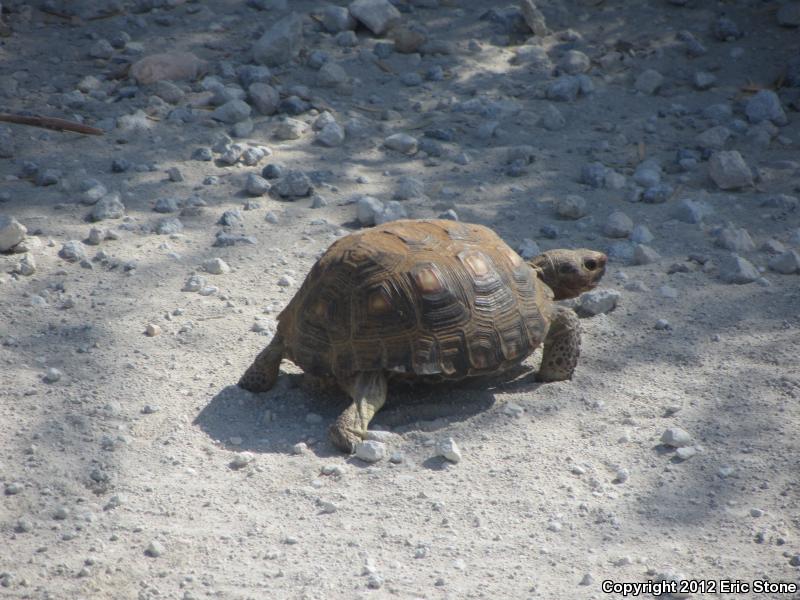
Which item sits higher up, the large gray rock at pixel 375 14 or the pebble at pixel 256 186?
the large gray rock at pixel 375 14

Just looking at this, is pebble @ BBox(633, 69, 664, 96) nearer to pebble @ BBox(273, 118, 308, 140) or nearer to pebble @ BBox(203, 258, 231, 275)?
pebble @ BBox(273, 118, 308, 140)

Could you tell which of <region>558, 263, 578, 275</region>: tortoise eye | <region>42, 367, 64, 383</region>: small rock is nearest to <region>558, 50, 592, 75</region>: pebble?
<region>558, 263, 578, 275</region>: tortoise eye

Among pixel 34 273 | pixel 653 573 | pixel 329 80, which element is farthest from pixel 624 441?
pixel 329 80

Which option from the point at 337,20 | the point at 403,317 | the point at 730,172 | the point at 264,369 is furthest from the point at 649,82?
the point at 264,369

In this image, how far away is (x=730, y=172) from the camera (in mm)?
6879

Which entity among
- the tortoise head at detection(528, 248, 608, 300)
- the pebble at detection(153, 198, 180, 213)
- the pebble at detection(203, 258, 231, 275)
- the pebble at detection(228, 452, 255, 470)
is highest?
the tortoise head at detection(528, 248, 608, 300)

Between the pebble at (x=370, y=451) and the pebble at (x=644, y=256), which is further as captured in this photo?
the pebble at (x=644, y=256)

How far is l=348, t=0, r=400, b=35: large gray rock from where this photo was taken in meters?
8.73

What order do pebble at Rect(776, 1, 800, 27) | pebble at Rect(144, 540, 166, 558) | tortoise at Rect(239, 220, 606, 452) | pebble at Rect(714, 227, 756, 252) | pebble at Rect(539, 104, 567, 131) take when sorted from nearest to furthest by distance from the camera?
pebble at Rect(144, 540, 166, 558) → tortoise at Rect(239, 220, 606, 452) → pebble at Rect(714, 227, 756, 252) → pebble at Rect(539, 104, 567, 131) → pebble at Rect(776, 1, 800, 27)

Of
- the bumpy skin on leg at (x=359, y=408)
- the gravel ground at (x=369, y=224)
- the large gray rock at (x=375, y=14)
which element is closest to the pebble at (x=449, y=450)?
the gravel ground at (x=369, y=224)

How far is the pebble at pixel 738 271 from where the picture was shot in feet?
19.2

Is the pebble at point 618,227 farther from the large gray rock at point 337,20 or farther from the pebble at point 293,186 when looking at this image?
the large gray rock at point 337,20

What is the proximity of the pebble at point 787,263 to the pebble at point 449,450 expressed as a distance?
266 cm

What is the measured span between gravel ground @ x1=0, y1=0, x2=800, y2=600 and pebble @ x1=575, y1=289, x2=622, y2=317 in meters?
0.02
